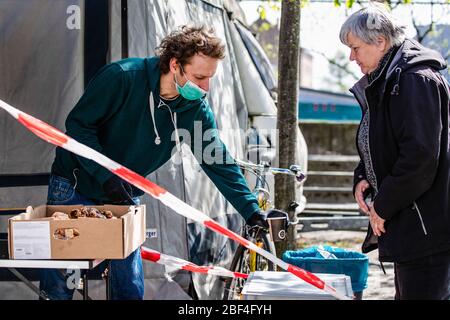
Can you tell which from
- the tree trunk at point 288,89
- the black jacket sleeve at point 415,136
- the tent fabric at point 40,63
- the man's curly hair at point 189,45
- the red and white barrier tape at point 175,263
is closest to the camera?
the black jacket sleeve at point 415,136

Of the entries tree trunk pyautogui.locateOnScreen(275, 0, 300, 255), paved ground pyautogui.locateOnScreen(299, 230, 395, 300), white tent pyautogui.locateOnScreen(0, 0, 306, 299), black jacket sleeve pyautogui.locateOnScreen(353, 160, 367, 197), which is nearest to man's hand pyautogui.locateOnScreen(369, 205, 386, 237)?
black jacket sleeve pyautogui.locateOnScreen(353, 160, 367, 197)

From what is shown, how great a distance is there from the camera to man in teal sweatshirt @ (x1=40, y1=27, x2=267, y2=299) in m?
3.47

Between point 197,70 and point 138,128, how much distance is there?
1.42ft

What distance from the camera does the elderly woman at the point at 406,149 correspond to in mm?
2932

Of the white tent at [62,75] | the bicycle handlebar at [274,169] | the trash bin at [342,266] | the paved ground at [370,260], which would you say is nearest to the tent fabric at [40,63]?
the white tent at [62,75]

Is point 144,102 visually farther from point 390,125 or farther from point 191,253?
point 191,253

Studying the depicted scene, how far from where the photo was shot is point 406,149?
9.64 ft

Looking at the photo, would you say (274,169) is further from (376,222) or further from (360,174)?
(376,222)

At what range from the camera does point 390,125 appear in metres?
3.06

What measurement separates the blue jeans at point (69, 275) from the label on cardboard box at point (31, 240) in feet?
1.80

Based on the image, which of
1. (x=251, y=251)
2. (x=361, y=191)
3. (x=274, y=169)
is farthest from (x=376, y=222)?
(x=251, y=251)

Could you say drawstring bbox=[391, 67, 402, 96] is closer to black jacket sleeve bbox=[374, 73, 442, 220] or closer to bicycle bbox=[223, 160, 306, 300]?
black jacket sleeve bbox=[374, 73, 442, 220]

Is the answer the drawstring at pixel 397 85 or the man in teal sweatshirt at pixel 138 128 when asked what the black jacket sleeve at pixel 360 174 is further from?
the drawstring at pixel 397 85

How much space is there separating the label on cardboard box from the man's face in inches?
40.7
